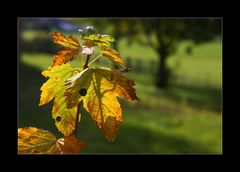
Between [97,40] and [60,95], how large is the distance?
72 mm

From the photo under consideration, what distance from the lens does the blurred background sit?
617cm

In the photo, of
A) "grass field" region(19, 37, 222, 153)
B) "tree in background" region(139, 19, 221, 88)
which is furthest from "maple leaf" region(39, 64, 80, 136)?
"tree in background" region(139, 19, 221, 88)

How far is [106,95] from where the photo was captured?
19.3 inches

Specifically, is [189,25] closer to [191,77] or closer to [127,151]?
[191,77]

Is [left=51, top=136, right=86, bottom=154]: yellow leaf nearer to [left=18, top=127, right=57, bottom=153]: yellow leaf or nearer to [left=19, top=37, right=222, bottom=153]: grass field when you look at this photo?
[left=18, top=127, right=57, bottom=153]: yellow leaf

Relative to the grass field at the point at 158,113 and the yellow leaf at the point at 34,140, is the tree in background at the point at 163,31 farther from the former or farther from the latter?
the yellow leaf at the point at 34,140

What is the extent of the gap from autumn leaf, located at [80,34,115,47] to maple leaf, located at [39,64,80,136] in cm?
5

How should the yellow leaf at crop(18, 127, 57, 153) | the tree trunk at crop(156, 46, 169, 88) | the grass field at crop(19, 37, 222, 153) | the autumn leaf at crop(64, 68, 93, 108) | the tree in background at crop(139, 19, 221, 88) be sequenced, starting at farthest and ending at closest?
1. the tree trunk at crop(156, 46, 169, 88)
2. the tree in background at crop(139, 19, 221, 88)
3. the grass field at crop(19, 37, 222, 153)
4. the yellow leaf at crop(18, 127, 57, 153)
5. the autumn leaf at crop(64, 68, 93, 108)

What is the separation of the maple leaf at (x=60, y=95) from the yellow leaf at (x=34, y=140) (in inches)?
0.9

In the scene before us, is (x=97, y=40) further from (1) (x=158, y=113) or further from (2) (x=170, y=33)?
(2) (x=170, y=33)

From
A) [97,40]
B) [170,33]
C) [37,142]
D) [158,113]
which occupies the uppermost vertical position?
[170,33]

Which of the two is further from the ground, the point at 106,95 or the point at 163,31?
the point at 163,31

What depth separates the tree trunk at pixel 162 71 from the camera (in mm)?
8641

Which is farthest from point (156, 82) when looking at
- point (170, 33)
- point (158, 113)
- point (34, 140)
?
point (34, 140)
